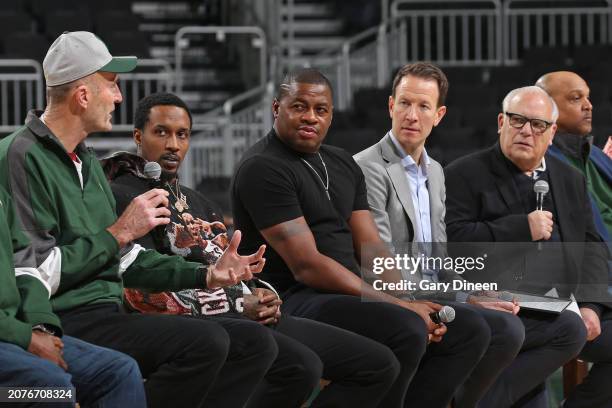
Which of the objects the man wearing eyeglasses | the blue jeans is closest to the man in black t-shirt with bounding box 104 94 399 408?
the blue jeans

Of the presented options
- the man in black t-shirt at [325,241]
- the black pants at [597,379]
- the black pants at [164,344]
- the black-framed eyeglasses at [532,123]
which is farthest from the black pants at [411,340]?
the black-framed eyeglasses at [532,123]

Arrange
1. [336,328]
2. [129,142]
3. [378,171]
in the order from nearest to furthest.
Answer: [336,328] → [378,171] → [129,142]

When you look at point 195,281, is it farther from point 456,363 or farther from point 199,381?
point 456,363

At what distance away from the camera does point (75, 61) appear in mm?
4496

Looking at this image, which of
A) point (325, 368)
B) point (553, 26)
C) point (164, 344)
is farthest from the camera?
point (553, 26)

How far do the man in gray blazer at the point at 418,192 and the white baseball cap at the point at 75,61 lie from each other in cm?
156

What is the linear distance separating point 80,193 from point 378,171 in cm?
167

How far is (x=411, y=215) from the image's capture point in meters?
5.65

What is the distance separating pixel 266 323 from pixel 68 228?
95 cm

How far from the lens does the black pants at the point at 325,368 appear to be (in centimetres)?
473

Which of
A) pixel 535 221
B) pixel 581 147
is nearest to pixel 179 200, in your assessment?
pixel 535 221

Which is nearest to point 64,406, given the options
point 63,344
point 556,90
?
point 63,344

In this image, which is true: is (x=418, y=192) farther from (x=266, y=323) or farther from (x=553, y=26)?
(x=553, y=26)

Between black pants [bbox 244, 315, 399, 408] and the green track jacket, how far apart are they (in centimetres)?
46
